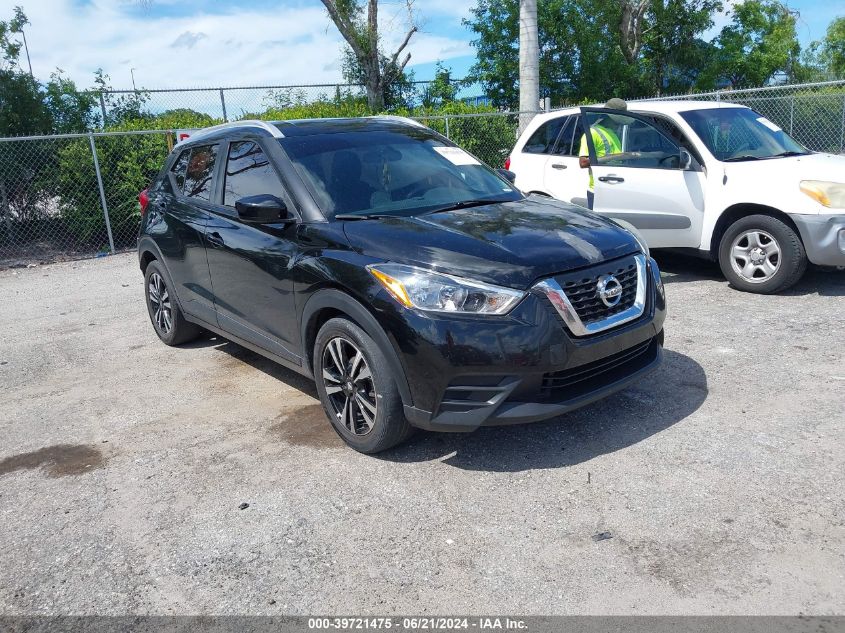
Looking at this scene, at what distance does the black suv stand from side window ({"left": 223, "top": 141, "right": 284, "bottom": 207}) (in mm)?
15

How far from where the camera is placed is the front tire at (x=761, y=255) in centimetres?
669

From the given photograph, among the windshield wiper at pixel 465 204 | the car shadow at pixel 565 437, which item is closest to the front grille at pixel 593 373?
the car shadow at pixel 565 437

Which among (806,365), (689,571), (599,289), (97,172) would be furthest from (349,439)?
(97,172)

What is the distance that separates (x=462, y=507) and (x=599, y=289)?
130 centimetres

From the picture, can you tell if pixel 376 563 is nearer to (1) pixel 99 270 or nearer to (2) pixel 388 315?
(2) pixel 388 315

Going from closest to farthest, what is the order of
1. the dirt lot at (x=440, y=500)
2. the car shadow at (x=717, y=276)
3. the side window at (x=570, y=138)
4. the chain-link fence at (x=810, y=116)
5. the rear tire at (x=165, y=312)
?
1. the dirt lot at (x=440, y=500)
2. the rear tire at (x=165, y=312)
3. the car shadow at (x=717, y=276)
4. the side window at (x=570, y=138)
5. the chain-link fence at (x=810, y=116)

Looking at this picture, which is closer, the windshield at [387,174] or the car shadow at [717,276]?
the windshield at [387,174]

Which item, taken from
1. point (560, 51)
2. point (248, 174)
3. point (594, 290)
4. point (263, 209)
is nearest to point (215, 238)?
point (248, 174)

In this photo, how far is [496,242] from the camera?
3.91m

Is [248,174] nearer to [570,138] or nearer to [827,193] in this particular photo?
[570,138]

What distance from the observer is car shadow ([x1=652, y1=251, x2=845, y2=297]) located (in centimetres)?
704

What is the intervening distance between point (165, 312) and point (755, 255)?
17.7 ft

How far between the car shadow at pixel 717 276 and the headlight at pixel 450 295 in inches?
177

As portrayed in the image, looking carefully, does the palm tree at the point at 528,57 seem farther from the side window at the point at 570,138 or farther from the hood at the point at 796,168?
the hood at the point at 796,168
